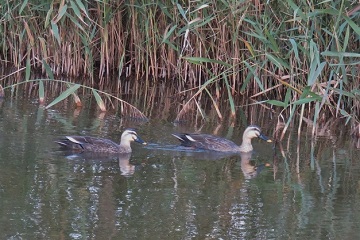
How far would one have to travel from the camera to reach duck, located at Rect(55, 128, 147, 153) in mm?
9758

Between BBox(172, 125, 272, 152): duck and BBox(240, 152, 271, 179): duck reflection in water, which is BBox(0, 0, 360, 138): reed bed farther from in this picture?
BBox(240, 152, 271, 179): duck reflection in water

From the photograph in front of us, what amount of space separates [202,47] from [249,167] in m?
3.94

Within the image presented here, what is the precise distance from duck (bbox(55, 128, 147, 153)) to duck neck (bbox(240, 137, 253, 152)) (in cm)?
115

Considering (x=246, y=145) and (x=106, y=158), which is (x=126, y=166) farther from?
(x=246, y=145)

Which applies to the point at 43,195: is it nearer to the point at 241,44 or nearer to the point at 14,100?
the point at 14,100

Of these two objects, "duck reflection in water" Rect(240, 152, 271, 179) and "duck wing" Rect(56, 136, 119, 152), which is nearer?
"duck reflection in water" Rect(240, 152, 271, 179)

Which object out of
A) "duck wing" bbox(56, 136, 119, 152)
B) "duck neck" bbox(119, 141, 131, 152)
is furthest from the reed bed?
"duck wing" bbox(56, 136, 119, 152)

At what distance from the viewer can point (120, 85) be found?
46.2 feet

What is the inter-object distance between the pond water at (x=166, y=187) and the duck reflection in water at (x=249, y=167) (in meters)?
0.01

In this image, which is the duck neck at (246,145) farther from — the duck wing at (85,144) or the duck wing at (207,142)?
the duck wing at (85,144)

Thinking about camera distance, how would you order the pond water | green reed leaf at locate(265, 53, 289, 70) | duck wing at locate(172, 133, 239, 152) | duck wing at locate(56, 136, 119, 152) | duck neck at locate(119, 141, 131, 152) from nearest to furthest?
the pond water < duck wing at locate(56, 136, 119, 152) < duck neck at locate(119, 141, 131, 152) < duck wing at locate(172, 133, 239, 152) < green reed leaf at locate(265, 53, 289, 70)

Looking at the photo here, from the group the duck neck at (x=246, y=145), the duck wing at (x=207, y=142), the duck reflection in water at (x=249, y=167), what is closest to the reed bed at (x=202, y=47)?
the duck neck at (x=246, y=145)

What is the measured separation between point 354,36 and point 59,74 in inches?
174

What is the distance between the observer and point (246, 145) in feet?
34.4
